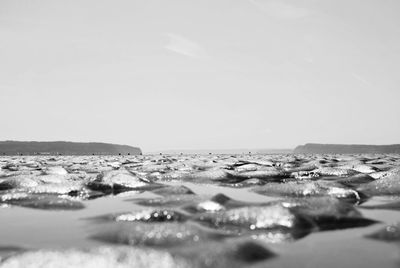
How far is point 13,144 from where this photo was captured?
64.8 metres

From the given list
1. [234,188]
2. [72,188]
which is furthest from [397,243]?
[72,188]

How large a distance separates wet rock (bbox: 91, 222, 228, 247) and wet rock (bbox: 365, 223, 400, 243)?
36.0 inches

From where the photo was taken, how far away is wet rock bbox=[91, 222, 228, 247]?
213 centimetres

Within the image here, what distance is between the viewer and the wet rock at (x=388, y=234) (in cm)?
225

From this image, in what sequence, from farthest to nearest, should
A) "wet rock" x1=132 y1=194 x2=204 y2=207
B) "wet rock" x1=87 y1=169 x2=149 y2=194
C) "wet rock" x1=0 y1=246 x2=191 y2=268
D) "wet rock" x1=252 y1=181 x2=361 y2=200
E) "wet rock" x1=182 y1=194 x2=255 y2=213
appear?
1. "wet rock" x1=87 y1=169 x2=149 y2=194
2. "wet rock" x1=252 y1=181 x2=361 y2=200
3. "wet rock" x1=132 y1=194 x2=204 y2=207
4. "wet rock" x1=182 y1=194 x2=255 y2=213
5. "wet rock" x1=0 y1=246 x2=191 y2=268

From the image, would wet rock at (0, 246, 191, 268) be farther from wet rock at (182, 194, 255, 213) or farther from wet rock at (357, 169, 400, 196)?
wet rock at (357, 169, 400, 196)

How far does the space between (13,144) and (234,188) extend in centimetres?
6763

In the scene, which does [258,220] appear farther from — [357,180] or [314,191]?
[357,180]

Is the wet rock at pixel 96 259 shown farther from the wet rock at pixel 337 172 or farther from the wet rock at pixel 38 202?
the wet rock at pixel 337 172

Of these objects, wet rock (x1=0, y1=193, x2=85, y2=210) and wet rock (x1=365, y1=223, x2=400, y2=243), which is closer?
wet rock (x1=365, y1=223, x2=400, y2=243)

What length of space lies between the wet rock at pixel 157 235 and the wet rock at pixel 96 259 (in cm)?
30

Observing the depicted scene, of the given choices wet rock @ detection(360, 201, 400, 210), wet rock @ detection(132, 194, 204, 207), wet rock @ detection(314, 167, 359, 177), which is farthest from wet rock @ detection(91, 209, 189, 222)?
wet rock @ detection(314, 167, 359, 177)

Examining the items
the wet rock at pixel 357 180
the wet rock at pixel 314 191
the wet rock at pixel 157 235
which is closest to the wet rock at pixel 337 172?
the wet rock at pixel 357 180

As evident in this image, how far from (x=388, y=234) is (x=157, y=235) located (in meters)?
1.39
